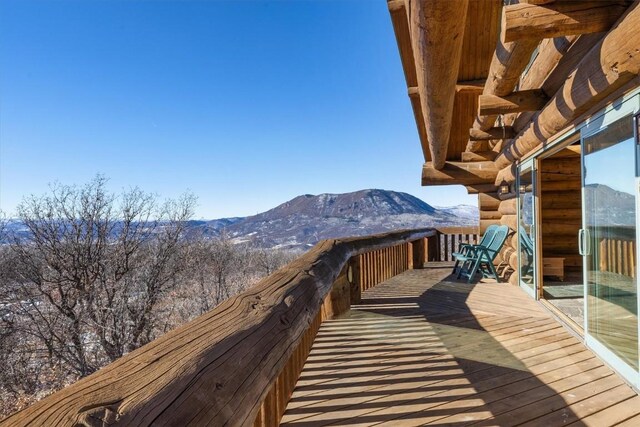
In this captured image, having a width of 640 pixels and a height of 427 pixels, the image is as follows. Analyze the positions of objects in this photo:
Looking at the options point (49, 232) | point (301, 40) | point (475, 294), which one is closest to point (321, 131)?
point (301, 40)

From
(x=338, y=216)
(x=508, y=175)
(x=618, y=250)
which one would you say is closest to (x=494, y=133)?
(x=508, y=175)

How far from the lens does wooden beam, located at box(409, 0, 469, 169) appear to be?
1.30 m

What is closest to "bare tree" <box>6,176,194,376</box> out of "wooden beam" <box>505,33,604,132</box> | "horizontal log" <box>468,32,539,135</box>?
"horizontal log" <box>468,32,539,135</box>

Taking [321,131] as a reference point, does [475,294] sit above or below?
below

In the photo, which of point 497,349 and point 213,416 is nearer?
point 213,416

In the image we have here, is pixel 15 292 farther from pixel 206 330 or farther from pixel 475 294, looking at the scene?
pixel 206 330

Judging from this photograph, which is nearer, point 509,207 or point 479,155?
point 509,207

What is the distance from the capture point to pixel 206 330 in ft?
2.65

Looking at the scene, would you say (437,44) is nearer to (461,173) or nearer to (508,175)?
(508,175)

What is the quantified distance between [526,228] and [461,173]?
2.21 meters

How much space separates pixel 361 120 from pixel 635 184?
70.2 feet

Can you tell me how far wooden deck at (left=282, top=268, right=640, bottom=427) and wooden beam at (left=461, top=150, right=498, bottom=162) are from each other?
3218 millimetres

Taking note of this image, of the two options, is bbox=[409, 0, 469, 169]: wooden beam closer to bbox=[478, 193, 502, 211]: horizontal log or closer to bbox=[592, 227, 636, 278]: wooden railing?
bbox=[592, 227, 636, 278]: wooden railing

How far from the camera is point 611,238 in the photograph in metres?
2.51
